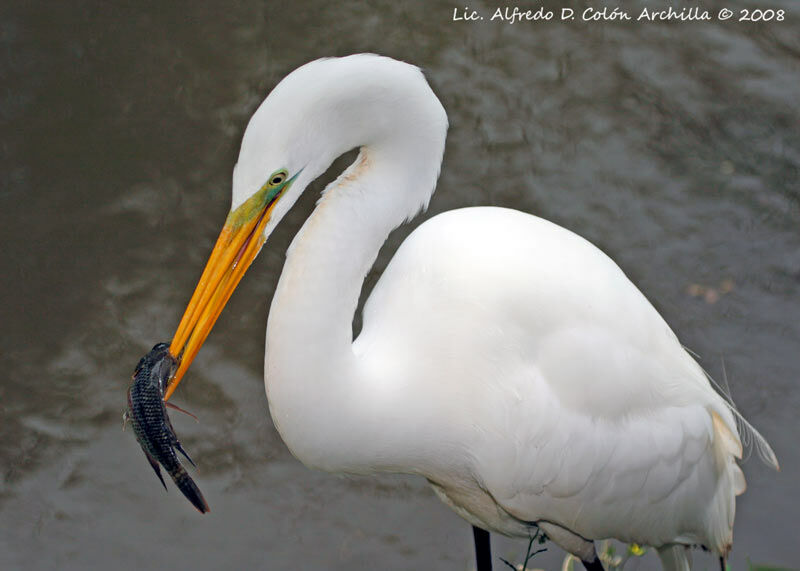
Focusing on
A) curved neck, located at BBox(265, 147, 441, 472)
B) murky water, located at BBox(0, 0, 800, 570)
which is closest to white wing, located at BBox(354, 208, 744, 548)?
curved neck, located at BBox(265, 147, 441, 472)

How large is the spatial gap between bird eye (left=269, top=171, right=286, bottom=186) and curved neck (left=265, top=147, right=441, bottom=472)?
0.15 metres

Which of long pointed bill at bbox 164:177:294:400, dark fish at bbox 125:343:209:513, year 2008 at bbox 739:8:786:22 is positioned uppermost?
long pointed bill at bbox 164:177:294:400

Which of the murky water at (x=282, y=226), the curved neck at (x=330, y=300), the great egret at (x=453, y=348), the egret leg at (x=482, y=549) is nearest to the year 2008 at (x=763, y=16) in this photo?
the murky water at (x=282, y=226)

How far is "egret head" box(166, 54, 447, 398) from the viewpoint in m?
1.54

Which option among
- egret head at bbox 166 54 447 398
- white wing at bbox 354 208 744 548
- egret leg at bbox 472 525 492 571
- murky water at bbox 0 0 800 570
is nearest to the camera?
egret head at bbox 166 54 447 398

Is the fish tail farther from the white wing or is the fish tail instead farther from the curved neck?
the white wing

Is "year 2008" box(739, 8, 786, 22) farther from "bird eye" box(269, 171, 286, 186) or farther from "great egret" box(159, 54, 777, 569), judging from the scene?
"bird eye" box(269, 171, 286, 186)

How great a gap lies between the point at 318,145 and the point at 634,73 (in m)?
2.89

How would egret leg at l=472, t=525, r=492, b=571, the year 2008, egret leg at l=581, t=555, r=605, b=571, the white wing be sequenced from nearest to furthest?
1. the white wing
2. egret leg at l=581, t=555, r=605, b=571
3. egret leg at l=472, t=525, r=492, b=571
4. the year 2008

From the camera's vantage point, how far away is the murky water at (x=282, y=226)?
2.84 metres

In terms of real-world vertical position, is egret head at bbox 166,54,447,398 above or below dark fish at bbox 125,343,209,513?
above

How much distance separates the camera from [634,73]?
4.17 metres

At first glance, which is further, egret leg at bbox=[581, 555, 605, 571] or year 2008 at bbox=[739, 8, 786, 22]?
year 2008 at bbox=[739, 8, 786, 22]

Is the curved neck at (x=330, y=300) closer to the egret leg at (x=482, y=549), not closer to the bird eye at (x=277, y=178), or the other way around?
the bird eye at (x=277, y=178)
